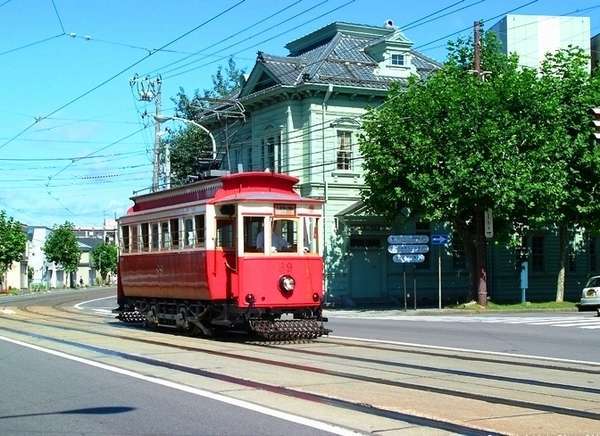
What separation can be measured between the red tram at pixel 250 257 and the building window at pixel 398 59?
2351cm

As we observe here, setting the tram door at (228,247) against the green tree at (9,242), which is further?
the green tree at (9,242)

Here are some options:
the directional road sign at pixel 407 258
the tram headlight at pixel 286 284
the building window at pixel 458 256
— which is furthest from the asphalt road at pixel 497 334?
the building window at pixel 458 256

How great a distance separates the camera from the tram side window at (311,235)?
1833 centimetres

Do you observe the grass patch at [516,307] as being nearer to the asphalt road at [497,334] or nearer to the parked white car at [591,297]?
the parked white car at [591,297]

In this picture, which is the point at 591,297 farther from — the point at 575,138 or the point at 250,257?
the point at 250,257

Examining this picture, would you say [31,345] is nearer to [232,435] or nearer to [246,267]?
[246,267]

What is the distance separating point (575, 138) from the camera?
34188mm

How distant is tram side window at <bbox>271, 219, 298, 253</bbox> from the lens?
18.0 m

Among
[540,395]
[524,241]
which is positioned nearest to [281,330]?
[540,395]

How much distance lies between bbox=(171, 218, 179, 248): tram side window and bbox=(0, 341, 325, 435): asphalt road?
732cm

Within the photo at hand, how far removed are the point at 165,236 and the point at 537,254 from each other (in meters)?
27.9

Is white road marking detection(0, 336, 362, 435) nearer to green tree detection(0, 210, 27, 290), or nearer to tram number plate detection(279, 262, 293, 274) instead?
tram number plate detection(279, 262, 293, 274)

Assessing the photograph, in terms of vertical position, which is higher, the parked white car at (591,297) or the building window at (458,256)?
the building window at (458,256)

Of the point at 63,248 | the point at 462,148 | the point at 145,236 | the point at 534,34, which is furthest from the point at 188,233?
the point at 63,248
